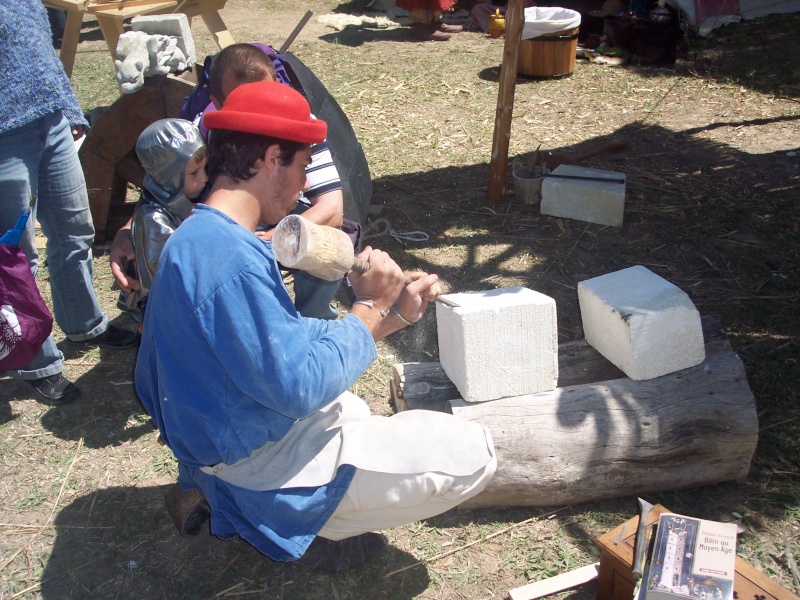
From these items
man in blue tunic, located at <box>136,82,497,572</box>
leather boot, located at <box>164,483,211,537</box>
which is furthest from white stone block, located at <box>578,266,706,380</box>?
leather boot, located at <box>164,483,211,537</box>

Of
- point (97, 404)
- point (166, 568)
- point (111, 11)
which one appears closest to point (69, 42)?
point (111, 11)

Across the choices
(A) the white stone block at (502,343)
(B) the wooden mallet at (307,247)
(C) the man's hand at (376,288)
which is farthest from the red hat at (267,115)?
(A) the white stone block at (502,343)

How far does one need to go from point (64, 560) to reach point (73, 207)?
5.84 feet

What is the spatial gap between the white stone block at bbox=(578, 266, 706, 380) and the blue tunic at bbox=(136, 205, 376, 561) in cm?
136

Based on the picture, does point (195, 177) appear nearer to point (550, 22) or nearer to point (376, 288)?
point (376, 288)

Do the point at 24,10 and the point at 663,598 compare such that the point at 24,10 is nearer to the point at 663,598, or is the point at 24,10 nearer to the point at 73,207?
the point at 73,207

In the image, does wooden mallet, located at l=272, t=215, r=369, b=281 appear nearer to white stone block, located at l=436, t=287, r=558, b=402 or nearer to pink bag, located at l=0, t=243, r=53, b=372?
white stone block, located at l=436, t=287, r=558, b=402

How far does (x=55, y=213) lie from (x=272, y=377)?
2.36 metres

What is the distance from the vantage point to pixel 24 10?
3.25 metres

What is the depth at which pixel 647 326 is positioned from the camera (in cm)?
309

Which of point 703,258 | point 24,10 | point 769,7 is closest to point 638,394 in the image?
point 703,258

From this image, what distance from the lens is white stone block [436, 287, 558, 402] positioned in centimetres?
302

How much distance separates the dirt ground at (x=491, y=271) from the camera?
2934 millimetres

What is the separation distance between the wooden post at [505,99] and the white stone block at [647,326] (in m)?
2.60
